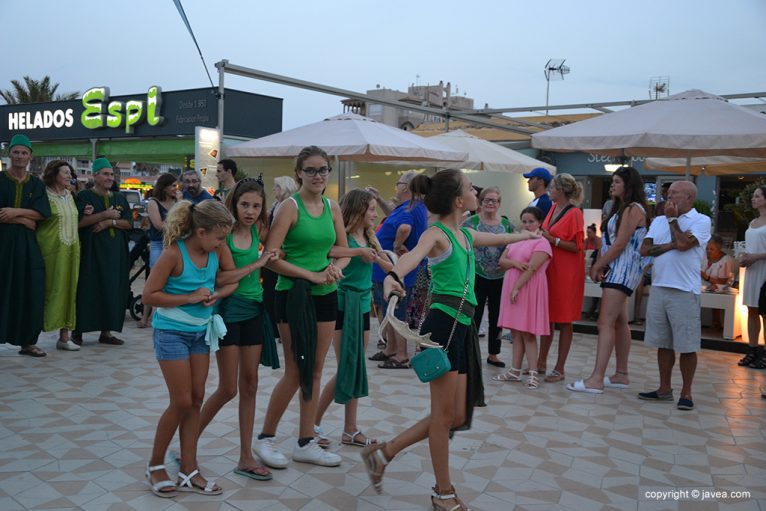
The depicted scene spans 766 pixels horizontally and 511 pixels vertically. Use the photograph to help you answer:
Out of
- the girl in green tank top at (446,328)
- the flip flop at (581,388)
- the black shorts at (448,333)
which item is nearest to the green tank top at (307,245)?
the girl in green tank top at (446,328)

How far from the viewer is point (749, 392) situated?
6320mm

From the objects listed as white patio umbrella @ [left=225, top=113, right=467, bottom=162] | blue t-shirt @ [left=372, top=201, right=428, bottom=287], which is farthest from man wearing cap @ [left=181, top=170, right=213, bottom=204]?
white patio umbrella @ [left=225, top=113, right=467, bottom=162]

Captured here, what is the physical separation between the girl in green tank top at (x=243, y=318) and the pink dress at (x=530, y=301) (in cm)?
303

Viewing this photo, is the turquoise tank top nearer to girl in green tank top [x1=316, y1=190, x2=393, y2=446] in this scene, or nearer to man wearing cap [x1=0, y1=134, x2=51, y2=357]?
girl in green tank top [x1=316, y1=190, x2=393, y2=446]

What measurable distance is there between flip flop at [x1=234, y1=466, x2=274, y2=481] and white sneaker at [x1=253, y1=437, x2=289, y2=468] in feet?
0.35

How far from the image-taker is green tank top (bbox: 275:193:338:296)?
4008mm

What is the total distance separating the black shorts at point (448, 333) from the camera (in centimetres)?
351

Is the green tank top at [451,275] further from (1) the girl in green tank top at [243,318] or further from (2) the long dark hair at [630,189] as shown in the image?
(2) the long dark hair at [630,189]

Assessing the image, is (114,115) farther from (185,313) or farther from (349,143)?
(185,313)

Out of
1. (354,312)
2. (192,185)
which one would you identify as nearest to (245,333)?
(354,312)

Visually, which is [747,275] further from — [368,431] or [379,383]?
[368,431]

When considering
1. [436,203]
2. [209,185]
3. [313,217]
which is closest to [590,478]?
[436,203]

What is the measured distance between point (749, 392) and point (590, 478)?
9.84 ft

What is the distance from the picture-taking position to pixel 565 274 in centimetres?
638
